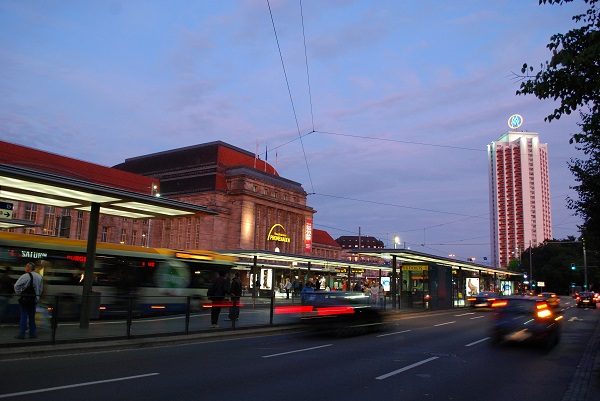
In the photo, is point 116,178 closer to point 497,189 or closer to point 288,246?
point 288,246

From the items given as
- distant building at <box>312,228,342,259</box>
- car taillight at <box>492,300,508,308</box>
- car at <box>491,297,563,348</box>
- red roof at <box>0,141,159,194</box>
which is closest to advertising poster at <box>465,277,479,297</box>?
red roof at <box>0,141,159,194</box>

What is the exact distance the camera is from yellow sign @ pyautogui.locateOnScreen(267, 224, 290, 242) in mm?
103250

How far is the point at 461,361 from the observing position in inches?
478

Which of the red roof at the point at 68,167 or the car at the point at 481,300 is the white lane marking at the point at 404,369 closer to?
the car at the point at 481,300

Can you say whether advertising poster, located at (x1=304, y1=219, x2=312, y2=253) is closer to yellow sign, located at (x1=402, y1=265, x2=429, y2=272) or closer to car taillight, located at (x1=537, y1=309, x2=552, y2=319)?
yellow sign, located at (x1=402, y1=265, x2=429, y2=272)

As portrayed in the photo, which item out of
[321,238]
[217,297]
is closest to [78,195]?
[217,297]

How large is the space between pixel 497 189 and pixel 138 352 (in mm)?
171070

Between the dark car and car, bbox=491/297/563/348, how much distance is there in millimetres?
4502

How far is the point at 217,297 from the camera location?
18.0 meters

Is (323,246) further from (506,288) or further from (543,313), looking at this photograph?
(543,313)

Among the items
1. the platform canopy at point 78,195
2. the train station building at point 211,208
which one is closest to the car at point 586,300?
the train station building at point 211,208

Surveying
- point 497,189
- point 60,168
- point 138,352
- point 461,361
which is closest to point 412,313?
point 461,361

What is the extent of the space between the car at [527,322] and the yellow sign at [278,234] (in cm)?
8681

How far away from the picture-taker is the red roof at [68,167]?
212 ft
